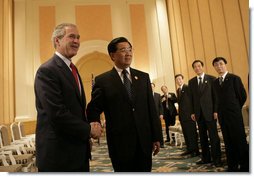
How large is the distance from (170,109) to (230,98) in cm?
74

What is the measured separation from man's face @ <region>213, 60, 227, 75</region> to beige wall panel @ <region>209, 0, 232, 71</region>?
4 cm

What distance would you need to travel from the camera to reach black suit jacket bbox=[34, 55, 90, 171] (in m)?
1.21

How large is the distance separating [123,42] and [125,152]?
0.70 metres

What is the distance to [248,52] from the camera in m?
1.69

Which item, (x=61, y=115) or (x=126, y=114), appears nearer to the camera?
(x=61, y=115)

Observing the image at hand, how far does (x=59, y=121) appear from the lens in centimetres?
119

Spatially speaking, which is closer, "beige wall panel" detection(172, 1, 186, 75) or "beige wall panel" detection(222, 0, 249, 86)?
"beige wall panel" detection(222, 0, 249, 86)

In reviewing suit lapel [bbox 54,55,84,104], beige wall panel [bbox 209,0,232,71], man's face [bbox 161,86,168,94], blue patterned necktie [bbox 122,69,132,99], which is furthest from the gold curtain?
beige wall panel [bbox 209,0,232,71]

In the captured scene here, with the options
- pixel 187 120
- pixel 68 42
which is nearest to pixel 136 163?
pixel 68 42

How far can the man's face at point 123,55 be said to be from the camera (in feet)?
5.16

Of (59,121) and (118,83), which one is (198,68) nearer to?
(118,83)

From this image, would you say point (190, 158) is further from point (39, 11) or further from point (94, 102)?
point (39, 11)

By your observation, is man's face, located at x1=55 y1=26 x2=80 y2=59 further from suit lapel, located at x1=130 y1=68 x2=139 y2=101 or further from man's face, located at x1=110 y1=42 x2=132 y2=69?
suit lapel, located at x1=130 y1=68 x2=139 y2=101

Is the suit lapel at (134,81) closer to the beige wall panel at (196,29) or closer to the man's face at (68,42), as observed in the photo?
the man's face at (68,42)
